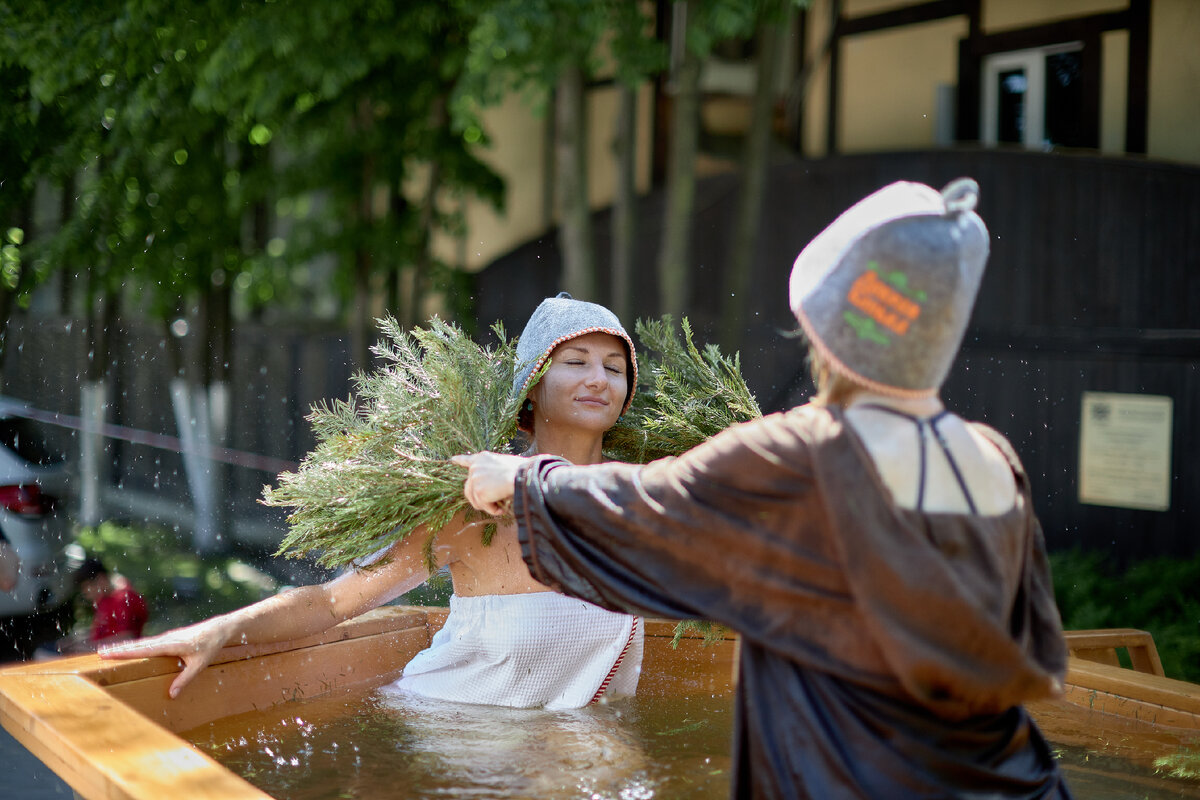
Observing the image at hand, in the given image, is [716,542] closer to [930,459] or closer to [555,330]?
[930,459]

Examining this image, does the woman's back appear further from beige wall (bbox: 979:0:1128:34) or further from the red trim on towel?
beige wall (bbox: 979:0:1128:34)

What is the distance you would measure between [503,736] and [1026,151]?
6851 mm

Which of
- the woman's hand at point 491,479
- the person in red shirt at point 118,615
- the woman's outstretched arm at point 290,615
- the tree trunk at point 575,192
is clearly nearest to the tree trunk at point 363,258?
the tree trunk at point 575,192

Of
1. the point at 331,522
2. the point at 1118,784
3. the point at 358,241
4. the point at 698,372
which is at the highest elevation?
the point at 358,241

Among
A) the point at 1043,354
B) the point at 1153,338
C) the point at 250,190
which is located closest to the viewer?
the point at 1153,338

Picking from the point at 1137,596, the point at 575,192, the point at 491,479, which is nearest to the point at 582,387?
the point at 491,479

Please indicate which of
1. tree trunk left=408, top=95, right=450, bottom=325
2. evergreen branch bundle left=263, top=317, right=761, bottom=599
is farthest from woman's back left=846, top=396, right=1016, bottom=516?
tree trunk left=408, top=95, right=450, bottom=325

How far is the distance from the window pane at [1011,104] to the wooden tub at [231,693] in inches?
243

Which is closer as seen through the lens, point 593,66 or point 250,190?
point 593,66

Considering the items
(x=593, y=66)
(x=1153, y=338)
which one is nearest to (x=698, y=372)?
(x=593, y=66)

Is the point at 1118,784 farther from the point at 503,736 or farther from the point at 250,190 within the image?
the point at 250,190

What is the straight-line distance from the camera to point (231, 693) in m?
3.26

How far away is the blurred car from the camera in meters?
6.32

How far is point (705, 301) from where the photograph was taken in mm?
10492
